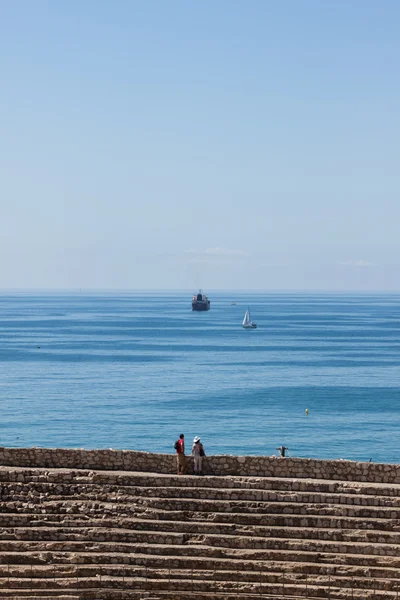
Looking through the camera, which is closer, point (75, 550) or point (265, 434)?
point (75, 550)

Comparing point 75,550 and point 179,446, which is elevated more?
point 179,446

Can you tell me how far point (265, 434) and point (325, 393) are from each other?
2243 centimetres

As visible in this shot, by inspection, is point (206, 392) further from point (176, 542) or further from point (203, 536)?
point (176, 542)

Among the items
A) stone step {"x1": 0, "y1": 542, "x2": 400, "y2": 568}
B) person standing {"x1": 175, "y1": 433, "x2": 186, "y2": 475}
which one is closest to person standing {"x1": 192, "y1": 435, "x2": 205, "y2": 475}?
person standing {"x1": 175, "y1": 433, "x2": 186, "y2": 475}

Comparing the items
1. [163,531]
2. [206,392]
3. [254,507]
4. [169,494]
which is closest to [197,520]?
[163,531]

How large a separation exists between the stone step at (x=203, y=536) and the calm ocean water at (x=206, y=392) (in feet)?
89.5

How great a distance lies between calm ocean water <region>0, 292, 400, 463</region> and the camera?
56625 mm

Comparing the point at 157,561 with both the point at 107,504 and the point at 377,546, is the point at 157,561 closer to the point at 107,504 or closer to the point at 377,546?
the point at 107,504

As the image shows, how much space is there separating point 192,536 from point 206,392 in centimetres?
5556

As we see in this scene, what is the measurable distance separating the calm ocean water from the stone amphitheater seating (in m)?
26.3

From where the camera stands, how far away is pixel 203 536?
23.8 metres

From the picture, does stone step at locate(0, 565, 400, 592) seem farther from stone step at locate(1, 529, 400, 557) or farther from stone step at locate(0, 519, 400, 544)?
stone step at locate(0, 519, 400, 544)

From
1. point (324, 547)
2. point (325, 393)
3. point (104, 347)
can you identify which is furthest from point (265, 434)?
point (104, 347)

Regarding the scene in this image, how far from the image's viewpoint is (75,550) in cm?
2380
